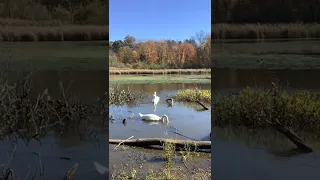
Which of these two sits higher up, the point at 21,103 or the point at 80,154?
the point at 21,103

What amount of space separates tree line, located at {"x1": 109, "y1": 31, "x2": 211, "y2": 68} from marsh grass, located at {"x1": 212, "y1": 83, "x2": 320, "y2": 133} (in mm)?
1247

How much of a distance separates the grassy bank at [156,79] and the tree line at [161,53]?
11cm

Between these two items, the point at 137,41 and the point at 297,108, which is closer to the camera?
the point at 297,108

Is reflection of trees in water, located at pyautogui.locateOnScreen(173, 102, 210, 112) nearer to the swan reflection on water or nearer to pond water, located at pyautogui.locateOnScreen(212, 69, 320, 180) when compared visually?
the swan reflection on water

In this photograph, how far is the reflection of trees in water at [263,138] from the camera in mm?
2070

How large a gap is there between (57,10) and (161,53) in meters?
1.48

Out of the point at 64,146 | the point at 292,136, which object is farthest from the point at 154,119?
the point at 292,136

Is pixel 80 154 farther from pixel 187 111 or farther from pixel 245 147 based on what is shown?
pixel 187 111

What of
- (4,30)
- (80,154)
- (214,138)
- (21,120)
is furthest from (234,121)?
(4,30)

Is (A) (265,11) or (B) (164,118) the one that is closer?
(A) (265,11)

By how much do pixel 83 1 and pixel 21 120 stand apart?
33.7 inches

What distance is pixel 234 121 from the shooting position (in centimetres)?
214

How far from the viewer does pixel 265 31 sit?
2090 millimetres

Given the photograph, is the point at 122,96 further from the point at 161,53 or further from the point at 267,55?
the point at 267,55
